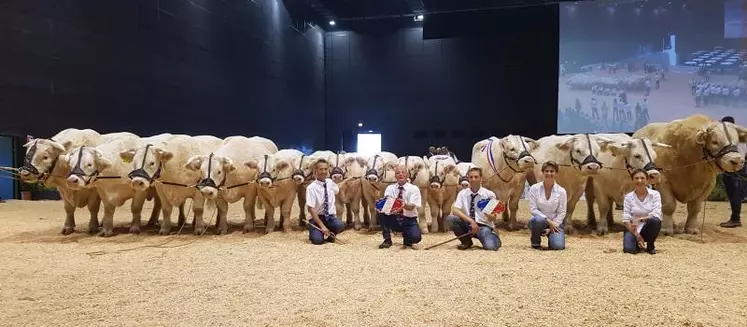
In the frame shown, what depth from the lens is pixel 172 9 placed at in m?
12.7

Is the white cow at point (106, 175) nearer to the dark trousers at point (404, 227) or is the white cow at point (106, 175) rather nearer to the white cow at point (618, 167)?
the dark trousers at point (404, 227)

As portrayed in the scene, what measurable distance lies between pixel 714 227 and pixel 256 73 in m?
12.8

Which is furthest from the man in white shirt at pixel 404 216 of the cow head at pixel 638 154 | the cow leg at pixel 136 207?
the cow leg at pixel 136 207

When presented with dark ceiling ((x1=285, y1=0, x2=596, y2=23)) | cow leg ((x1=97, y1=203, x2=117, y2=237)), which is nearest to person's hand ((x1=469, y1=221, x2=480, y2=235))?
cow leg ((x1=97, y1=203, x2=117, y2=237))

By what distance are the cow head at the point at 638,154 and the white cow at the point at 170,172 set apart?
19.2 feet

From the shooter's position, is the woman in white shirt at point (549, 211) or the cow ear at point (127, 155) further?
the cow ear at point (127, 155)

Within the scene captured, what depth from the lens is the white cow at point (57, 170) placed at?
660 centimetres

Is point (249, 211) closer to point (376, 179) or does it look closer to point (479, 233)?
point (376, 179)

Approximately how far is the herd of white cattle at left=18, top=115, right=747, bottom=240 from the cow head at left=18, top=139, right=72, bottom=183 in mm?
13

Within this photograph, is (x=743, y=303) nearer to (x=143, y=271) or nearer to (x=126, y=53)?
(x=143, y=271)

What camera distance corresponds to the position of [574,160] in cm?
670

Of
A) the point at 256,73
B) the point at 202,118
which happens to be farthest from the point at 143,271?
the point at 256,73

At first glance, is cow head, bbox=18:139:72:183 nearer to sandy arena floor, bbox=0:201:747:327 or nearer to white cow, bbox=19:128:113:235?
white cow, bbox=19:128:113:235

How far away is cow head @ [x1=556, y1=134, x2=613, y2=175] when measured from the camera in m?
6.41
